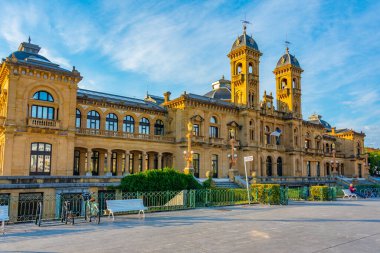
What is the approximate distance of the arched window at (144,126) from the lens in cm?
4512

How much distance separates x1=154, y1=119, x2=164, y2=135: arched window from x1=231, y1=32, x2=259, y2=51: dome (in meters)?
18.7

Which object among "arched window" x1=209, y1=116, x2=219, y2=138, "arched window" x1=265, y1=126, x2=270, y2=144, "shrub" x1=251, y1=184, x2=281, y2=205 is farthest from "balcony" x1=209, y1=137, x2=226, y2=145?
"shrub" x1=251, y1=184, x2=281, y2=205

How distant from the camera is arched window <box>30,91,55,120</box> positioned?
33812mm

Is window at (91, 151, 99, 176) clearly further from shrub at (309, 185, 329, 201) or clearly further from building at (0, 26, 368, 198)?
shrub at (309, 185, 329, 201)

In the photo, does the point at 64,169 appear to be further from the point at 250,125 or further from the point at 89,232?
the point at 250,125

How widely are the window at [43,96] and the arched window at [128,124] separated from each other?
1089 cm

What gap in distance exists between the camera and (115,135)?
132ft

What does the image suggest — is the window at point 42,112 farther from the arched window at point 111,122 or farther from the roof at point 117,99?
the arched window at point 111,122

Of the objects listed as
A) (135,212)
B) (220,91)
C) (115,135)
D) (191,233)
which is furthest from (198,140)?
(191,233)

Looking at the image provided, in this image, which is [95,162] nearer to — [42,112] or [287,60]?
[42,112]

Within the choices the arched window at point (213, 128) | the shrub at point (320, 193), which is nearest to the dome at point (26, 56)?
the arched window at point (213, 128)

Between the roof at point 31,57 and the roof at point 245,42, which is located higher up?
the roof at point 245,42

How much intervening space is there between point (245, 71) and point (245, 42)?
488 centimetres

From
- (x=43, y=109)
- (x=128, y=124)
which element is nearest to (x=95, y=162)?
(x=128, y=124)
